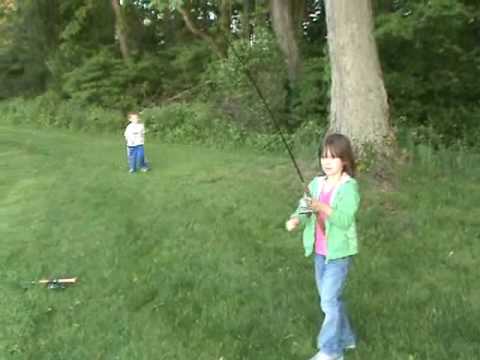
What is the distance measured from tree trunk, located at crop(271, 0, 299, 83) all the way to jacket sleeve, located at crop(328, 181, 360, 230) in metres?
14.5

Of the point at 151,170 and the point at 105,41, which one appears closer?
the point at 151,170

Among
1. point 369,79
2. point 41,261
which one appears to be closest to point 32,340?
point 41,261

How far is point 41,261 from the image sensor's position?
7449mm

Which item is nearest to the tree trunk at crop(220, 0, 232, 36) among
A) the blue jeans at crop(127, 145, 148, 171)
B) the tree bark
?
the tree bark

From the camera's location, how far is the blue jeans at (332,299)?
15.3ft

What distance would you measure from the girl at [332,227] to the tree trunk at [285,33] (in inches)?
566

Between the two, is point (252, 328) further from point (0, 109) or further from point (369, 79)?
point (0, 109)

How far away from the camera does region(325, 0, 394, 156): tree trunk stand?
1034 centimetres

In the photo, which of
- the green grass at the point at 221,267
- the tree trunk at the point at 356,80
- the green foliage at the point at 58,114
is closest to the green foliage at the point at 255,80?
the green foliage at the point at 58,114

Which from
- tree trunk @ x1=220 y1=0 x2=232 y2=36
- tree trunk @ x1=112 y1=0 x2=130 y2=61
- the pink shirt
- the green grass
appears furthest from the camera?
tree trunk @ x1=112 y1=0 x2=130 y2=61

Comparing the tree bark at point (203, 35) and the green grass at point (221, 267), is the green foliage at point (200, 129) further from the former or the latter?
the green grass at point (221, 267)

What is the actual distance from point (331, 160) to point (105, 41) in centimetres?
2482

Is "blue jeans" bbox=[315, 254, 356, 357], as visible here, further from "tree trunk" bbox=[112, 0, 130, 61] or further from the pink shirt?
"tree trunk" bbox=[112, 0, 130, 61]

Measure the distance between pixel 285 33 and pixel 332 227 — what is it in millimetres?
15038
